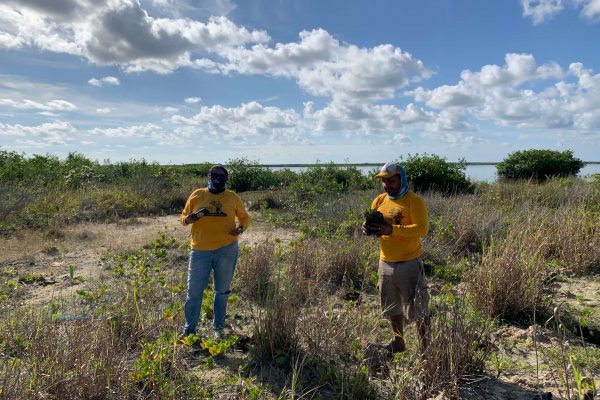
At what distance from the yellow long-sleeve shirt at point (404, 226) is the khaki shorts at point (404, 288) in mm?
66

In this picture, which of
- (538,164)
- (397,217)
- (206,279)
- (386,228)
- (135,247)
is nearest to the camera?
(386,228)

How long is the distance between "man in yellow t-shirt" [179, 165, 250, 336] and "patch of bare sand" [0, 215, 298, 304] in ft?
6.55

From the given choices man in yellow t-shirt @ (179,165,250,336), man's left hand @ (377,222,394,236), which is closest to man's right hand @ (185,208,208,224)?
man in yellow t-shirt @ (179,165,250,336)

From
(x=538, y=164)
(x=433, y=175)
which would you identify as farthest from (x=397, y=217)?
(x=538, y=164)

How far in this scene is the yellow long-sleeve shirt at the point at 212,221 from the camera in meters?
3.59

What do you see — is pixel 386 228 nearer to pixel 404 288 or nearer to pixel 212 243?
pixel 404 288

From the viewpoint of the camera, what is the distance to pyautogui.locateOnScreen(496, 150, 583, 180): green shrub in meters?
15.8

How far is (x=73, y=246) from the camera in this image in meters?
7.88

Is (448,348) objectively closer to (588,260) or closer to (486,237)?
(588,260)

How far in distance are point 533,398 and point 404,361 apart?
88cm

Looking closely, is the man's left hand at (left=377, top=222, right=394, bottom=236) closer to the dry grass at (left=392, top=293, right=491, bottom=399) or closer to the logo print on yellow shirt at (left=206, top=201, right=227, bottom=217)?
the dry grass at (left=392, top=293, right=491, bottom=399)

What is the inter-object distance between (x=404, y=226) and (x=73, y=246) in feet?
23.6

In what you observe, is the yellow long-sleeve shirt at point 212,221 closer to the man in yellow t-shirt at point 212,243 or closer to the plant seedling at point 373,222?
the man in yellow t-shirt at point 212,243

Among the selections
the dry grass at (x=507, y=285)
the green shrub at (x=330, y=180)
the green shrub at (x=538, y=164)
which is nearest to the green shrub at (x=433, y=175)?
the green shrub at (x=330, y=180)
